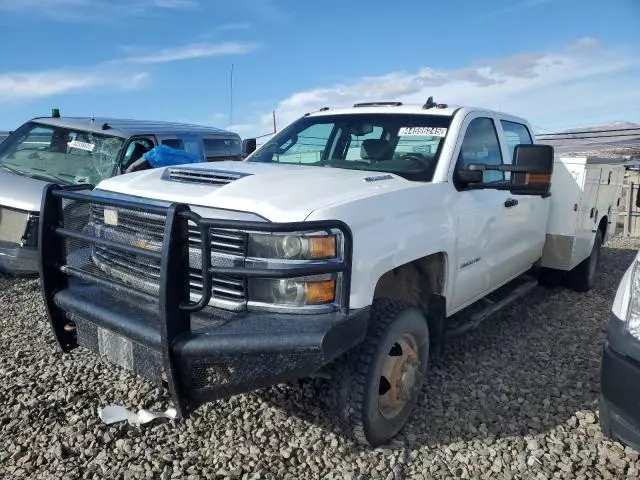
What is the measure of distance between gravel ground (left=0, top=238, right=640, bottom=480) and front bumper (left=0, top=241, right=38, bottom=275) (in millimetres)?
1222

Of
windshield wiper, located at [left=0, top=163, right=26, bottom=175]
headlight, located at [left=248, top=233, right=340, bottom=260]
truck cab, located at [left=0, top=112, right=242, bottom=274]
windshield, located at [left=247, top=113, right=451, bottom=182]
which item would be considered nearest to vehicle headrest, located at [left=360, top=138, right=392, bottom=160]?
windshield, located at [left=247, top=113, right=451, bottom=182]

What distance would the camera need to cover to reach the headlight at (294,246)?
2432mm

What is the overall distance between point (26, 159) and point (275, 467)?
17.0ft

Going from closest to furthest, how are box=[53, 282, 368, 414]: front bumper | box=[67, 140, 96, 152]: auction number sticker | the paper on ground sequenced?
box=[53, 282, 368, 414]: front bumper → the paper on ground → box=[67, 140, 96, 152]: auction number sticker

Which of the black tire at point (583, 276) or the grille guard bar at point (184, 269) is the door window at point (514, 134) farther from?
the grille guard bar at point (184, 269)

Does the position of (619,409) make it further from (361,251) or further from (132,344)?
(132,344)

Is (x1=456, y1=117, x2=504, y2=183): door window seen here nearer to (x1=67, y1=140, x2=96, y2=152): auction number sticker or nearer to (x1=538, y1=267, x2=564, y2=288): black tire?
(x1=538, y1=267, x2=564, y2=288): black tire

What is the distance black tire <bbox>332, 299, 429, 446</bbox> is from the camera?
8.82 feet

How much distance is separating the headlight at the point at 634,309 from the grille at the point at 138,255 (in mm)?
1743

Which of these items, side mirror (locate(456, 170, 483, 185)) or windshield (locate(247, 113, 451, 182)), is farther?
windshield (locate(247, 113, 451, 182))

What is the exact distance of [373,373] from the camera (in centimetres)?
270

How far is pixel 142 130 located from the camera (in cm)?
631

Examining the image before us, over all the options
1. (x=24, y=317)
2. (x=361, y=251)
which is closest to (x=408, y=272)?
(x=361, y=251)

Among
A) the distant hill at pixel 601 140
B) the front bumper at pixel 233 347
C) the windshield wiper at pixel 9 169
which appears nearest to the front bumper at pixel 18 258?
the windshield wiper at pixel 9 169
